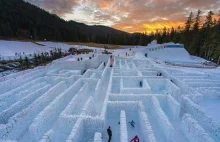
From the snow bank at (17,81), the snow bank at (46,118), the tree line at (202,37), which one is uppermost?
the tree line at (202,37)

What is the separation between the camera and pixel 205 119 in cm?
929

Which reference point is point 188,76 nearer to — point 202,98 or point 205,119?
point 202,98

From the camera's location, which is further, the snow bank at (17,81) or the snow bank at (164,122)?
the snow bank at (17,81)

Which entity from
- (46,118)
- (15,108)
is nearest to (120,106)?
(46,118)

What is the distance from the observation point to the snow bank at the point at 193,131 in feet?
24.6

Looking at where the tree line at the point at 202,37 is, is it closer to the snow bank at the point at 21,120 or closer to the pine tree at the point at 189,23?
the pine tree at the point at 189,23

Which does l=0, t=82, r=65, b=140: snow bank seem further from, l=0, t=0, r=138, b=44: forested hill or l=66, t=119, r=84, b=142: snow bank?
l=0, t=0, r=138, b=44: forested hill

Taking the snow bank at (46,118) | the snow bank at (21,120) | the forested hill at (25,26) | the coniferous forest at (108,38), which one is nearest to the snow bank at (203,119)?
the snow bank at (46,118)

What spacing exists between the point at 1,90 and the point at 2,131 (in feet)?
24.1

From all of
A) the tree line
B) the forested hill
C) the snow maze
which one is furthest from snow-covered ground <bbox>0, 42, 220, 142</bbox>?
the forested hill

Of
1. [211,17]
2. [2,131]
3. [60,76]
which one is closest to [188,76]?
[60,76]

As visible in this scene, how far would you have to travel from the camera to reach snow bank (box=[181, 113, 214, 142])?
7.51 meters

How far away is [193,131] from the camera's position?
8.29 metres

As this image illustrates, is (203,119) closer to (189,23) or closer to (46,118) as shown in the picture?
(46,118)
